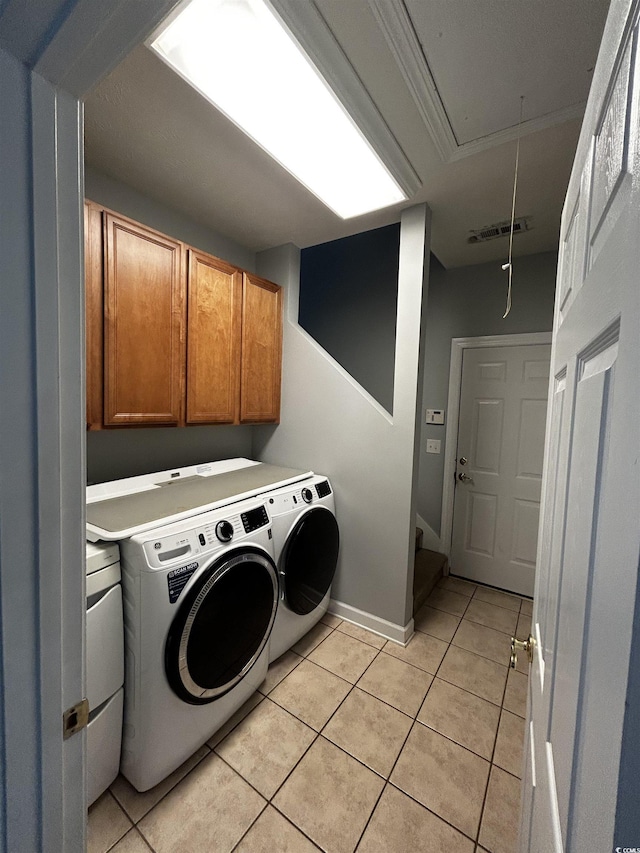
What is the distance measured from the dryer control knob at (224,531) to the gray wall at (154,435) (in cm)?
70

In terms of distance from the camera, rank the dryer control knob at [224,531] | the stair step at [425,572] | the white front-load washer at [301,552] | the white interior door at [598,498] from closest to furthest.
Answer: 1. the white interior door at [598,498]
2. the dryer control knob at [224,531]
3. the white front-load washer at [301,552]
4. the stair step at [425,572]

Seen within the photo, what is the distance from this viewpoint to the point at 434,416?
2.78m

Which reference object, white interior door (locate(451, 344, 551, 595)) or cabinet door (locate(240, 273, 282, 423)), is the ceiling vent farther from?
cabinet door (locate(240, 273, 282, 423))

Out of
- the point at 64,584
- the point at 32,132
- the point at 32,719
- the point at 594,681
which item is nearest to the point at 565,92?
the point at 32,132

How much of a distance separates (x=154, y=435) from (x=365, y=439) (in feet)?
4.26

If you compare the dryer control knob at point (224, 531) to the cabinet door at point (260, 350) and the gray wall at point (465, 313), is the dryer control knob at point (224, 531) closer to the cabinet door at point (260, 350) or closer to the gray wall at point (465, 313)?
the cabinet door at point (260, 350)

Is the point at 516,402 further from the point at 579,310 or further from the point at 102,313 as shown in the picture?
the point at 102,313

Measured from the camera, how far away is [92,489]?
1.54m

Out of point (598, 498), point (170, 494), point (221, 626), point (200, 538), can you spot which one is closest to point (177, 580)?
point (200, 538)

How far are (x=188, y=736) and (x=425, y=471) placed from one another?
230cm

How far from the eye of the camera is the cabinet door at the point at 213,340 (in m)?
1.75

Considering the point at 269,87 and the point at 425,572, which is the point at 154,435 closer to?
the point at 269,87

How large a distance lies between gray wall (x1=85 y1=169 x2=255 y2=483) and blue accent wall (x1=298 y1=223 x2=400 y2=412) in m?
0.87

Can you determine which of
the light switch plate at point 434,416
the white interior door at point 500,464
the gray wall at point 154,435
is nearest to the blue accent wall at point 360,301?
the light switch plate at point 434,416
